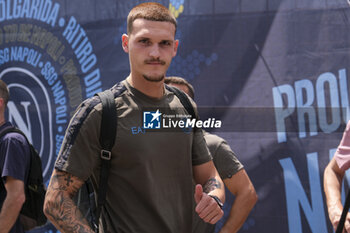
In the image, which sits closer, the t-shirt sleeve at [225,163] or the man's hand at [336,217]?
the man's hand at [336,217]

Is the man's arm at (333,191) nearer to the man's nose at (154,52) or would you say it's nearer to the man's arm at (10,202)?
the man's nose at (154,52)

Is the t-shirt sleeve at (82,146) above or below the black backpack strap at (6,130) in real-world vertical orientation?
below

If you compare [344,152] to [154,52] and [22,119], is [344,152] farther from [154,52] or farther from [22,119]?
[22,119]

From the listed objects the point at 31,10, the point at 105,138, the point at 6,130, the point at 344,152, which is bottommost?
the point at 344,152

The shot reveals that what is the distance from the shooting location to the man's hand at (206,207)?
191cm

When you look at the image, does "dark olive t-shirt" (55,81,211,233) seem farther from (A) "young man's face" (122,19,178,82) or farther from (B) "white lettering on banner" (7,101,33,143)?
(B) "white lettering on banner" (7,101,33,143)

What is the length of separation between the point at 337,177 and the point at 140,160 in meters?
1.31

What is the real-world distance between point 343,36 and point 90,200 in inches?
88.6

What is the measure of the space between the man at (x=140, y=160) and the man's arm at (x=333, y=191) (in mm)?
734

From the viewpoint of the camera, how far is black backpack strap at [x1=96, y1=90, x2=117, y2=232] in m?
1.88

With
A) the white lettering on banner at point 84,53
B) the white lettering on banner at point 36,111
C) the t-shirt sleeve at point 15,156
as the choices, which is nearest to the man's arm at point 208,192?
the t-shirt sleeve at point 15,156

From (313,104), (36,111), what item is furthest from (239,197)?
(36,111)

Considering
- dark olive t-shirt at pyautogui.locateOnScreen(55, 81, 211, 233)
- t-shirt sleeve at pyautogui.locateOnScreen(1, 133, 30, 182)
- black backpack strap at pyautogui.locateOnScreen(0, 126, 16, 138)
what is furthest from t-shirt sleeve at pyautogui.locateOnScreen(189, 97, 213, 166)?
black backpack strap at pyautogui.locateOnScreen(0, 126, 16, 138)

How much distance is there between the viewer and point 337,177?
272cm
